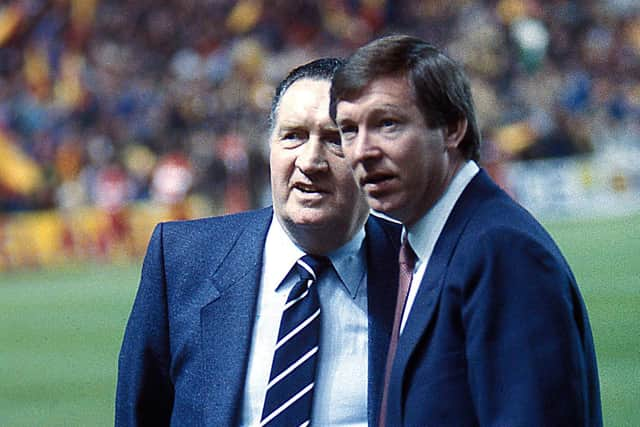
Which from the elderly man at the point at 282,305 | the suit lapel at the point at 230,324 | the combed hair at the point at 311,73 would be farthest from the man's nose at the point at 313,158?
the suit lapel at the point at 230,324

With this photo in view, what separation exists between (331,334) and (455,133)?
0.54 m

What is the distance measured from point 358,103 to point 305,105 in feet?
1.32

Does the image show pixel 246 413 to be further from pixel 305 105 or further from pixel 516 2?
pixel 516 2

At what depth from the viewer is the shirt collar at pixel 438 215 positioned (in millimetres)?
1701

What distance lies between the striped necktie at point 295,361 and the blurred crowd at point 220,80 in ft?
41.0

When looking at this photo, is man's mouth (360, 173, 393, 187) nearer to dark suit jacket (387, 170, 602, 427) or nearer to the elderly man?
dark suit jacket (387, 170, 602, 427)

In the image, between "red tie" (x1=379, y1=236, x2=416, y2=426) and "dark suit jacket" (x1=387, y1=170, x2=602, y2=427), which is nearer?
"dark suit jacket" (x1=387, y1=170, x2=602, y2=427)

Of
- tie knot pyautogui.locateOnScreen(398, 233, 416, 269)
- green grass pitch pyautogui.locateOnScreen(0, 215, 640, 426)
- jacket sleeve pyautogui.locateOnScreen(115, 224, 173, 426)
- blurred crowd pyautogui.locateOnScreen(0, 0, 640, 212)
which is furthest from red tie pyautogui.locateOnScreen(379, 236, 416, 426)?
blurred crowd pyautogui.locateOnScreen(0, 0, 640, 212)

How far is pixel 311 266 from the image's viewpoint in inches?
83.0

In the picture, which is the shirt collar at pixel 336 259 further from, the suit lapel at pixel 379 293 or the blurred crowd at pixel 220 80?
the blurred crowd at pixel 220 80

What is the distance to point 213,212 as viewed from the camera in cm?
1544

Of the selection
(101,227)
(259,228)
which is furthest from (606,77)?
(259,228)

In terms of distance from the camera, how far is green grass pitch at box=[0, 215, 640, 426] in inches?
272

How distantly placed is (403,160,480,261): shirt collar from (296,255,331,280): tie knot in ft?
1.31
